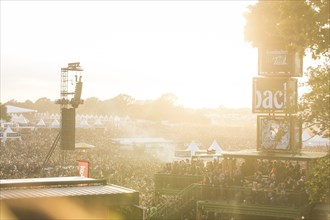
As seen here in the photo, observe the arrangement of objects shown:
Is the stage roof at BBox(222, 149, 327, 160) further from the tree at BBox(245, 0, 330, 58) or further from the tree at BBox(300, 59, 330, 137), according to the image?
the tree at BBox(245, 0, 330, 58)

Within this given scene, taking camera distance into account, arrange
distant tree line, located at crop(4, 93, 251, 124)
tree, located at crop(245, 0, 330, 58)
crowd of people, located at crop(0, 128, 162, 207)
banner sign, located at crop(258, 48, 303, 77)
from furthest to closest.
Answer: distant tree line, located at crop(4, 93, 251, 124) → crowd of people, located at crop(0, 128, 162, 207) → banner sign, located at crop(258, 48, 303, 77) → tree, located at crop(245, 0, 330, 58)

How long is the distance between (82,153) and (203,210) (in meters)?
28.0

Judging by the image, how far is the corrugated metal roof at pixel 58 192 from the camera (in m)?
14.5

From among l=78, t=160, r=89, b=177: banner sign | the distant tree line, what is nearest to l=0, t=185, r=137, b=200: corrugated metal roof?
l=78, t=160, r=89, b=177: banner sign

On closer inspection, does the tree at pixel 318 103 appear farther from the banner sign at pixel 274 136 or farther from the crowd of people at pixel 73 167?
the banner sign at pixel 274 136

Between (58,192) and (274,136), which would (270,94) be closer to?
(274,136)

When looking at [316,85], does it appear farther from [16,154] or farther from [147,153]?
[147,153]

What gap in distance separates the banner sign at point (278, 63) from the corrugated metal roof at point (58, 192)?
16548 mm

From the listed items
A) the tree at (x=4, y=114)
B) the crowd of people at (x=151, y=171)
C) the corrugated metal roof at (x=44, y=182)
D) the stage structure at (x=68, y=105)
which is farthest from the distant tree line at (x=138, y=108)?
the corrugated metal roof at (x=44, y=182)

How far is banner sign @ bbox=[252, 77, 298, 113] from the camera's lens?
30.0 m

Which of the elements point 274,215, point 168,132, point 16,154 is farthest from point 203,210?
point 168,132

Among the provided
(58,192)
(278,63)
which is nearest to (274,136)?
(278,63)

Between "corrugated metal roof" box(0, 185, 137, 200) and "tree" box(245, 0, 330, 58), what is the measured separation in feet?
21.4

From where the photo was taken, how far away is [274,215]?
2258cm
